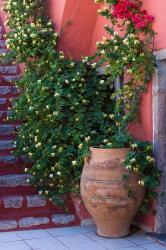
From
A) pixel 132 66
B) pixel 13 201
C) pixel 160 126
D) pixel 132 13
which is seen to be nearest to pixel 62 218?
pixel 13 201

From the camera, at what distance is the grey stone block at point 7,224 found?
541cm

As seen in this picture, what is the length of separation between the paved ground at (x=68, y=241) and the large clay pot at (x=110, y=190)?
187 mm

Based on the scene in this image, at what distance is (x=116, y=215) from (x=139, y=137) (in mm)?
924

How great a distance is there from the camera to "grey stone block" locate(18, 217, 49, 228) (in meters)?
5.50

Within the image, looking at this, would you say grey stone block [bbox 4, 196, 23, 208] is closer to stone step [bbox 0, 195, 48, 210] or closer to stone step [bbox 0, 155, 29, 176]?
stone step [bbox 0, 195, 48, 210]

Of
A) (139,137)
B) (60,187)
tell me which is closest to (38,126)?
(60,187)

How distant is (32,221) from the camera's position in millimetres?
5547

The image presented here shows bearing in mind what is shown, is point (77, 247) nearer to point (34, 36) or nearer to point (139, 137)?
point (139, 137)

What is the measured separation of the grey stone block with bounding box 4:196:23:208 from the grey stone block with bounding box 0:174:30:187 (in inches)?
8.7

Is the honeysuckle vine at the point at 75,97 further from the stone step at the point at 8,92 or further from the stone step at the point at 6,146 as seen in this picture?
the stone step at the point at 8,92

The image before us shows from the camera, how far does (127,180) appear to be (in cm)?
496

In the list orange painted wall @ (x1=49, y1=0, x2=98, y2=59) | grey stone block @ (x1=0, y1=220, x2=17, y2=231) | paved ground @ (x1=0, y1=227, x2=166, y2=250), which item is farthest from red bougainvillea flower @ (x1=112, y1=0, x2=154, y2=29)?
grey stone block @ (x1=0, y1=220, x2=17, y2=231)

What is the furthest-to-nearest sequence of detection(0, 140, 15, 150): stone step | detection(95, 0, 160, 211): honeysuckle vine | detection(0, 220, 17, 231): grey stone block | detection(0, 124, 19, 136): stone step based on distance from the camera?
detection(0, 124, 19, 136): stone step
detection(0, 140, 15, 150): stone step
detection(0, 220, 17, 231): grey stone block
detection(95, 0, 160, 211): honeysuckle vine

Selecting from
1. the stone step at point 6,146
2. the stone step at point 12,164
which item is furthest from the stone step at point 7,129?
the stone step at point 12,164
